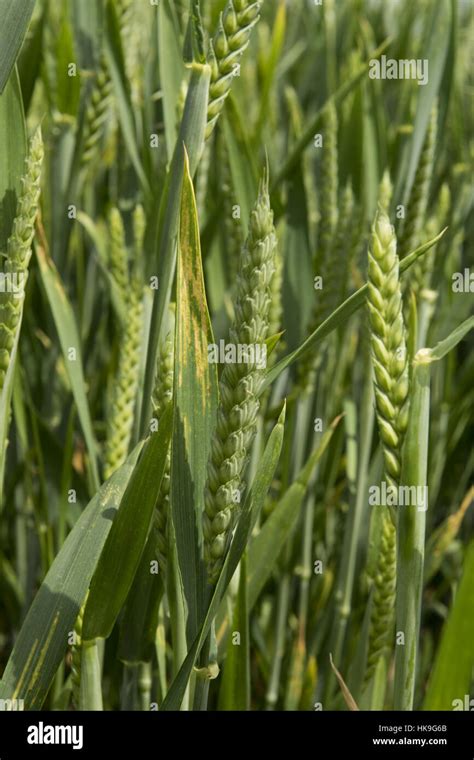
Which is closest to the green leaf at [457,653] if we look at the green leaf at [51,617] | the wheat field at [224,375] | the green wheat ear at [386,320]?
the wheat field at [224,375]

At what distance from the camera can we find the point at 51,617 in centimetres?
52

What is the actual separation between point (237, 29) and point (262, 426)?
0.45 m

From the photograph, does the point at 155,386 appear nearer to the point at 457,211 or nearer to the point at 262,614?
the point at 262,614

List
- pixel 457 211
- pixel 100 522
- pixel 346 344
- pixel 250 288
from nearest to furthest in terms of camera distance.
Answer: pixel 250 288, pixel 100 522, pixel 346 344, pixel 457 211

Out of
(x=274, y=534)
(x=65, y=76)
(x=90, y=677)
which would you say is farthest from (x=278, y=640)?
(x=65, y=76)

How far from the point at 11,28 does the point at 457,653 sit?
464mm

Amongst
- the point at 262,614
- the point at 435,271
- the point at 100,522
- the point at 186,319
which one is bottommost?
the point at 262,614

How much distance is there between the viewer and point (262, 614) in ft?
3.57

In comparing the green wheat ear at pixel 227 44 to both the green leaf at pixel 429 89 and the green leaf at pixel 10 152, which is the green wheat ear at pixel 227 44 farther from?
the green leaf at pixel 429 89

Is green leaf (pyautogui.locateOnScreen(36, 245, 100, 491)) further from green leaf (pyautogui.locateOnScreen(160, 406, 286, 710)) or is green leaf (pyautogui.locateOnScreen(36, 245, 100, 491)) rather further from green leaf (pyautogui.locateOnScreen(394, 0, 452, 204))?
green leaf (pyautogui.locateOnScreen(394, 0, 452, 204))

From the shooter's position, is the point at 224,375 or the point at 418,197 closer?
the point at 224,375

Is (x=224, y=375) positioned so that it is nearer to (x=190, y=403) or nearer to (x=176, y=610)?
(x=190, y=403)

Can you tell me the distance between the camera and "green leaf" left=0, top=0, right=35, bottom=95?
534 millimetres
